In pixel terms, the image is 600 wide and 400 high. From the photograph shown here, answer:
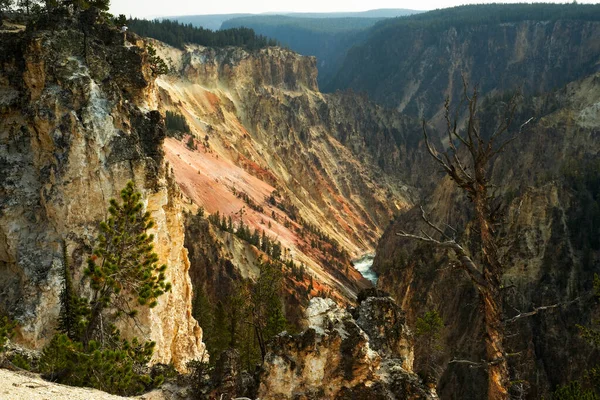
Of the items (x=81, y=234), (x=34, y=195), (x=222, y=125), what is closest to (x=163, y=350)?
(x=81, y=234)

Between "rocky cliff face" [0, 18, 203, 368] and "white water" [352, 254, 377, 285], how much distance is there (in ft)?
205

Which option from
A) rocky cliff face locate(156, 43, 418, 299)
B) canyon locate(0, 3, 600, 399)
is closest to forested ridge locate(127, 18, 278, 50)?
rocky cliff face locate(156, 43, 418, 299)

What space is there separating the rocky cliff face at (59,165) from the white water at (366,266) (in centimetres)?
6236

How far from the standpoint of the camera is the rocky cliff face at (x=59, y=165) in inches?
867

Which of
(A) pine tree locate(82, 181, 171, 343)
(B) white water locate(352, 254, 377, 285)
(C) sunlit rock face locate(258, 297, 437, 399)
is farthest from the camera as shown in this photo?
(B) white water locate(352, 254, 377, 285)

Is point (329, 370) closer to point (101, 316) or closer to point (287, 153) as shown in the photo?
point (101, 316)

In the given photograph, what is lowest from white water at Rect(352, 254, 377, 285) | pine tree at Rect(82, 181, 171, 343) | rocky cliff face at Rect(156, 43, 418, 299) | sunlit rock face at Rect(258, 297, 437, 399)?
white water at Rect(352, 254, 377, 285)

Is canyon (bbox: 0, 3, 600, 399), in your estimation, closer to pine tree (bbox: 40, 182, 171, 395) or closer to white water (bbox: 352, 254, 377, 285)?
white water (bbox: 352, 254, 377, 285)

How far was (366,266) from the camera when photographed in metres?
93.2

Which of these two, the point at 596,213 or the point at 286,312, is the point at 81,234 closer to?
the point at 286,312

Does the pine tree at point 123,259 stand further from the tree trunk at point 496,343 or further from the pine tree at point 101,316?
the tree trunk at point 496,343

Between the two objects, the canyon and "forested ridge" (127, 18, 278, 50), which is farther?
"forested ridge" (127, 18, 278, 50)

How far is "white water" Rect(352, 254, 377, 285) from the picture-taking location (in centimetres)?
8669

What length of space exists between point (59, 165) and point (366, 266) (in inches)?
2926
